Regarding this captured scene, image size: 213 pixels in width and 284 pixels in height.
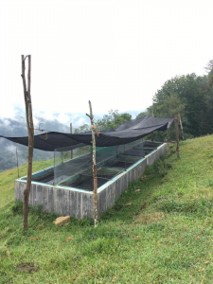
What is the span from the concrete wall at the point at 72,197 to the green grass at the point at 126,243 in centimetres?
28

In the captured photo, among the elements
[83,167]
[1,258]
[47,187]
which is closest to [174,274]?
[1,258]

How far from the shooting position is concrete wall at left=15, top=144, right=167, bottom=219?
8.18 m

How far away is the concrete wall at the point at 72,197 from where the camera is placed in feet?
26.8

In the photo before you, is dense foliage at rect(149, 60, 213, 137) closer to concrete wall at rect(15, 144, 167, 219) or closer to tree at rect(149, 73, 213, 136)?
tree at rect(149, 73, 213, 136)

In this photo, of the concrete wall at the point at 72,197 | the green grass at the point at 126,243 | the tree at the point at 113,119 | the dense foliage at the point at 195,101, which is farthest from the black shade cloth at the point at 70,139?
the dense foliage at the point at 195,101

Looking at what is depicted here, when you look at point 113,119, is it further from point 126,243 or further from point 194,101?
point 126,243

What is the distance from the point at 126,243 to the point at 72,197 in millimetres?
2774

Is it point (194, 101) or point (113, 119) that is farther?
point (194, 101)

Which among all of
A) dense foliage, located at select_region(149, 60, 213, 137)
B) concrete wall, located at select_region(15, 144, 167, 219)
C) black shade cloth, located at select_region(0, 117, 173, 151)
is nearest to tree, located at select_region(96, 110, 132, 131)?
dense foliage, located at select_region(149, 60, 213, 137)

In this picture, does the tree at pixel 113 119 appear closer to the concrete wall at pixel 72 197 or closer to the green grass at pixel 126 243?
the concrete wall at pixel 72 197

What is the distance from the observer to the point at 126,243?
607cm

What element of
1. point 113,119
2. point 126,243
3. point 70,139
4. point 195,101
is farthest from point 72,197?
point 195,101

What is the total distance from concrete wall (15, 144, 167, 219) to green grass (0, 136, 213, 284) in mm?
275

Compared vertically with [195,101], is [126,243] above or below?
below
